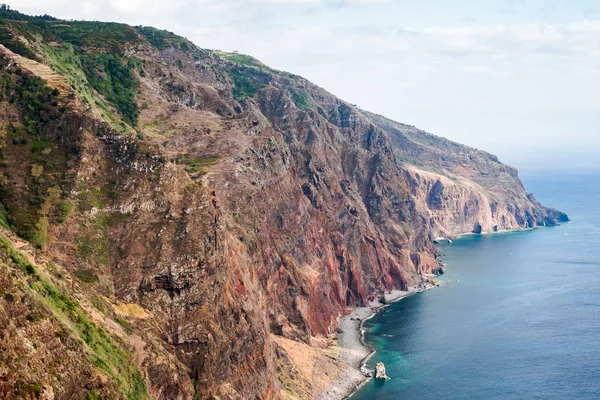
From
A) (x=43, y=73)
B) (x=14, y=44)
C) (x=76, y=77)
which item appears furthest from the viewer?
(x=76, y=77)

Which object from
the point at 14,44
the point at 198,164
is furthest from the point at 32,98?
the point at 198,164

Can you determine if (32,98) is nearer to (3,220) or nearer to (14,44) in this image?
(14,44)

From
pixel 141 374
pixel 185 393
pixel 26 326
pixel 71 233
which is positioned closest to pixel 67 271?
pixel 71 233

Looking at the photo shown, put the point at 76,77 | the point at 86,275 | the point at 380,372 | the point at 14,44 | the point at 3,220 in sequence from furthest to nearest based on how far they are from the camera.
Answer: the point at 76,77 → the point at 380,372 → the point at 14,44 → the point at 86,275 → the point at 3,220

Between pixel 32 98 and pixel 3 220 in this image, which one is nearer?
pixel 3 220

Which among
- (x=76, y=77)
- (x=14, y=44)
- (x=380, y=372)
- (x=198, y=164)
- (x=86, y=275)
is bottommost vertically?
(x=380, y=372)

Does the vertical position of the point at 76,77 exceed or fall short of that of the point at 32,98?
it exceeds it

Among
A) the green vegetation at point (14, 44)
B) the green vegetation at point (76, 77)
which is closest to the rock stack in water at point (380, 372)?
the green vegetation at point (76, 77)

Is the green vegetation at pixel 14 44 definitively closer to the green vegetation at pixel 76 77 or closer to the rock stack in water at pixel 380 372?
the green vegetation at pixel 76 77
